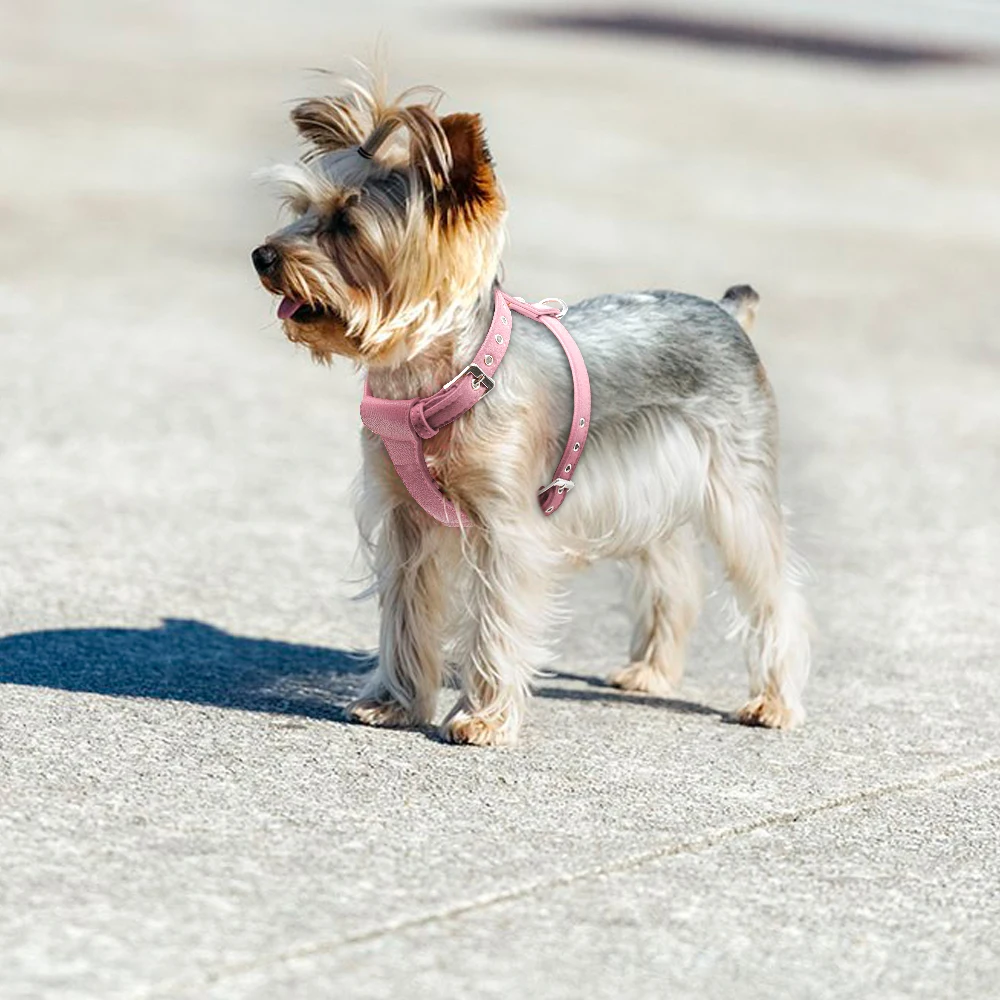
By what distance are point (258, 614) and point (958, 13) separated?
32294 millimetres

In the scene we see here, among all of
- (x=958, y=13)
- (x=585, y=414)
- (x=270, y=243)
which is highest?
(x=958, y=13)

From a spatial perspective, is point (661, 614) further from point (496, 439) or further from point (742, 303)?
point (496, 439)

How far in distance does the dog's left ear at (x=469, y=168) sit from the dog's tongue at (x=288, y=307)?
498 mm

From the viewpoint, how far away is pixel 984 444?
10953 mm

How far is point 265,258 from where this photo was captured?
550 centimetres

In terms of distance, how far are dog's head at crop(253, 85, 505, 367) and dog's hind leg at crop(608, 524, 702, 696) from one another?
161 centimetres

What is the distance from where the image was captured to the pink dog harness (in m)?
5.86

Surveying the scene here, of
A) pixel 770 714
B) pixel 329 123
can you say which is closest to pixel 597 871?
pixel 770 714

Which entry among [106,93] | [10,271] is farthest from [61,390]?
[106,93]

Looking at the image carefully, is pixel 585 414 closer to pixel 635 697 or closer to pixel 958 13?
pixel 635 697

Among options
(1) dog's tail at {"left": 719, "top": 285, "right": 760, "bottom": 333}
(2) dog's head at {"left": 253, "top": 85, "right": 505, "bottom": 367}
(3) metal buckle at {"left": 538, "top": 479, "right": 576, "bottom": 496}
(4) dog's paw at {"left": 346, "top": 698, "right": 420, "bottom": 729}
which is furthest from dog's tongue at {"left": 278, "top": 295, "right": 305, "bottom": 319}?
(1) dog's tail at {"left": 719, "top": 285, "right": 760, "bottom": 333}

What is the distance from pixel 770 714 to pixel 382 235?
2076 millimetres

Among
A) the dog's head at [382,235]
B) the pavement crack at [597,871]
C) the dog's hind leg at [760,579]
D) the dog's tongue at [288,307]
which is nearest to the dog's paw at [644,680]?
the dog's hind leg at [760,579]

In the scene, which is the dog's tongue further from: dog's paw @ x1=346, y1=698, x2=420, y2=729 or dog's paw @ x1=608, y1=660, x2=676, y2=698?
dog's paw @ x1=608, y1=660, x2=676, y2=698
